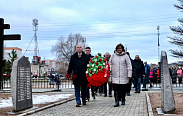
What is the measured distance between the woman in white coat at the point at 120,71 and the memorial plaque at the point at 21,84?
2.86 metres

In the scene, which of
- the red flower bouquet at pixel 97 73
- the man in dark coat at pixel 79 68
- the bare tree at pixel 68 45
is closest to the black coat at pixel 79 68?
the man in dark coat at pixel 79 68

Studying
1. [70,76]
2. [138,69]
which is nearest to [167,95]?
[70,76]

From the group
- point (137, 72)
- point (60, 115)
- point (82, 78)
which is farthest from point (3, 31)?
point (60, 115)

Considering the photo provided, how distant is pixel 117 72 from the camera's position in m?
11.0

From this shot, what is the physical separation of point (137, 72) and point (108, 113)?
9.43 metres

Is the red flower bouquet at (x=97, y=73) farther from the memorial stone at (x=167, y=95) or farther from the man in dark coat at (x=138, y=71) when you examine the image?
the man in dark coat at (x=138, y=71)

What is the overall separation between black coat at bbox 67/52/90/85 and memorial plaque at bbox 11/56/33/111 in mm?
1617

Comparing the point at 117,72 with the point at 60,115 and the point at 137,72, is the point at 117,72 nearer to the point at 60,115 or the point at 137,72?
the point at 60,115

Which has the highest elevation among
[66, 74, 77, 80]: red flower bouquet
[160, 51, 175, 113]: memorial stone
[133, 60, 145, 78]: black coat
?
[133, 60, 145, 78]: black coat

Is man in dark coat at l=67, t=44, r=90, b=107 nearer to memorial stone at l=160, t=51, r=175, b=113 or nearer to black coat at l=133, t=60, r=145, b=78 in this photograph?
memorial stone at l=160, t=51, r=175, b=113

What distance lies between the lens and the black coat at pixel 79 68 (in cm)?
1109

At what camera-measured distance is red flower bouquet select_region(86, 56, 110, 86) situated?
10781 millimetres

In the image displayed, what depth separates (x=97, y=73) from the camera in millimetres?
10805

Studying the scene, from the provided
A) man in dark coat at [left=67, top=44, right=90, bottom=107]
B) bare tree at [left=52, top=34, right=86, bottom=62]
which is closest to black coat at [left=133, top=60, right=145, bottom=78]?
man in dark coat at [left=67, top=44, right=90, bottom=107]
